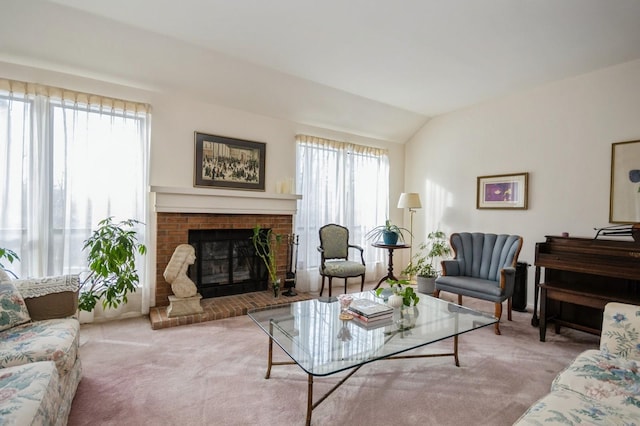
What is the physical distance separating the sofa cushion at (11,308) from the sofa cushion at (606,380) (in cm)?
286

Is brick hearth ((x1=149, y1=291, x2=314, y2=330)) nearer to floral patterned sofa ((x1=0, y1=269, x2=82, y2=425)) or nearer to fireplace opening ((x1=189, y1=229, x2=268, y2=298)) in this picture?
fireplace opening ((x1=189, y1=229, x2=268, y2=298))

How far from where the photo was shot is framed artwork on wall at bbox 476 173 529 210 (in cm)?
384

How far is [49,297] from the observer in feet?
6.61

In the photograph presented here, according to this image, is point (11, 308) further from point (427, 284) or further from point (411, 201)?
point (411, 201)

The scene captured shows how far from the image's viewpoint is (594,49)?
289cm

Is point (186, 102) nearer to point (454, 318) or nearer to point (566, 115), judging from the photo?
point (454, 318)

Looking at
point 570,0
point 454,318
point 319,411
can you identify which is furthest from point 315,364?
point 570,0

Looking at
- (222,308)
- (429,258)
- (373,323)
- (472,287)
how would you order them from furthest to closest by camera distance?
(429,258) < (222,308) < (472,287) < (373,323)

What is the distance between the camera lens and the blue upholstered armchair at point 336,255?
3.79 metres

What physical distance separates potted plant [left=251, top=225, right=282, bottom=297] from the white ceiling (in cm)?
156

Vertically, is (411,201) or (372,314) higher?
(411,201)

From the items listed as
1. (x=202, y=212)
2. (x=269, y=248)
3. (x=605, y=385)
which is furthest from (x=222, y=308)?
(x=605, y=385)

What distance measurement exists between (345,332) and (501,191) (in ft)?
10.4

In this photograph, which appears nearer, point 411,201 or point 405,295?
point 405,295
